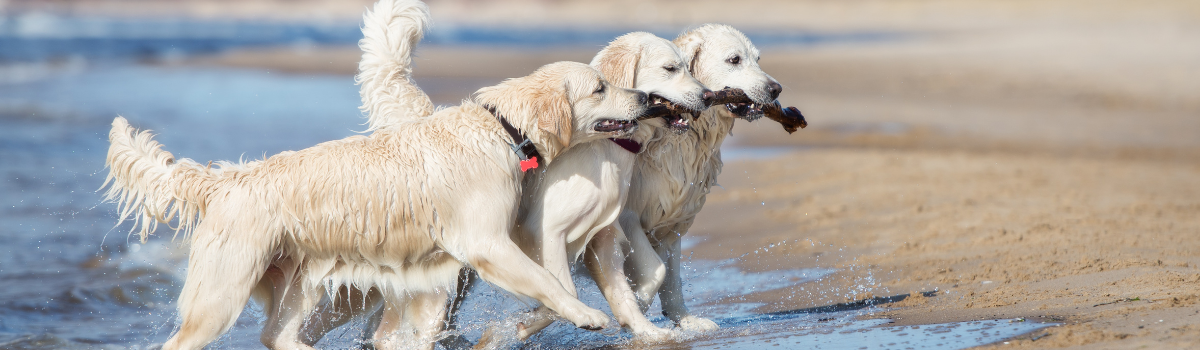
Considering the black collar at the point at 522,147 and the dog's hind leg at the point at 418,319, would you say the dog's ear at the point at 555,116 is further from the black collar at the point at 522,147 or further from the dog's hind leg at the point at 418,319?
the dog's hind leg at the point at 418,319

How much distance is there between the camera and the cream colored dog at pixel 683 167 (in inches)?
196

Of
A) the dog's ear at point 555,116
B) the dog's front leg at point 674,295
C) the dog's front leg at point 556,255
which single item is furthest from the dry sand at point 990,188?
the dog's ear at point 555,116

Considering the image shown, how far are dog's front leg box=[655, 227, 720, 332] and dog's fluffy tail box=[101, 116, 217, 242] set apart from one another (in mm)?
2193

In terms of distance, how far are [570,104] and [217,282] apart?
166 cm

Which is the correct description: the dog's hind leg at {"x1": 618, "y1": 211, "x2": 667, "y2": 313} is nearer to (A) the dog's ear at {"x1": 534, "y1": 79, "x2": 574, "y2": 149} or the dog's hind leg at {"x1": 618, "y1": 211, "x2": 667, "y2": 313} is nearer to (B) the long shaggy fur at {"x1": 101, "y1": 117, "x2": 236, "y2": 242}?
(A) the dog's ear at {"x1": 534, "y1": 79, "x2": 574, "y2": 149}

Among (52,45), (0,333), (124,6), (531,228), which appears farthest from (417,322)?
(124,6)

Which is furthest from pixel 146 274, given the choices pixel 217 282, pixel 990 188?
pixel 990 188

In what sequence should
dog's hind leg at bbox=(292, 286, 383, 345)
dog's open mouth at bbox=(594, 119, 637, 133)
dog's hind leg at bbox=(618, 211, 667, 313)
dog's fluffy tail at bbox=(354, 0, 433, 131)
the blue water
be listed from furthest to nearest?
the blue water < dog's fluffy tail at bbox=(354, 0, 433, 131) < dog's hind leg at bbox=(292, 286, 383, 345) < dog's hind leg at bbox=(618, 211, 667, 313) < dog's open mouth at bbox=(594, 119, 637, 133)

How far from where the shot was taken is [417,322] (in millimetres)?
4980

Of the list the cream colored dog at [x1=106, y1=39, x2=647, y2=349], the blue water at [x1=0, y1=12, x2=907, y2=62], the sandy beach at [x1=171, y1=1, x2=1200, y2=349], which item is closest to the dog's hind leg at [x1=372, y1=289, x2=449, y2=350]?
the cream colored dog at [x1=106, y1=39, x2=647, y2=349]

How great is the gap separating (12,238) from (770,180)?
6032mm

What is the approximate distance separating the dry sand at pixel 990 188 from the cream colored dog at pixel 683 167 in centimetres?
79

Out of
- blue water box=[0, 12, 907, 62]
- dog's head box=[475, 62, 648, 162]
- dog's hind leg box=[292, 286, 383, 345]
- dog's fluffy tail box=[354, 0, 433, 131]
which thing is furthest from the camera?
blue water box=[0, 12, 907, 62]

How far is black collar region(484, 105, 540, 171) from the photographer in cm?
443
